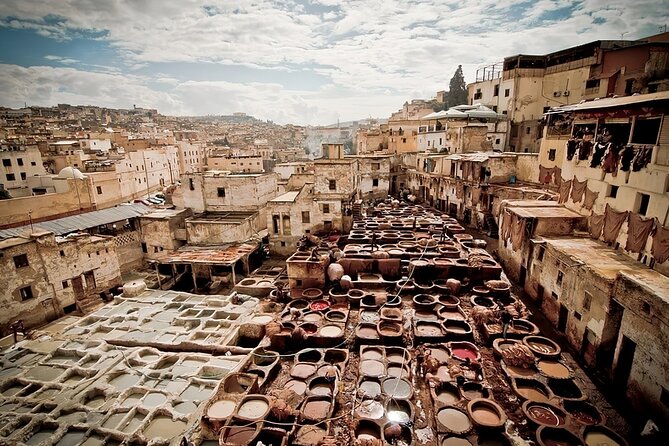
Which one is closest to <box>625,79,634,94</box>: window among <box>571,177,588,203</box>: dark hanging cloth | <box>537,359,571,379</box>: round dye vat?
<box>571,177,588,203</box>: dark hanging cloth

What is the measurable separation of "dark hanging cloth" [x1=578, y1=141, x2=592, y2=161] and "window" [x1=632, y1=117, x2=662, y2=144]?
2.64 m

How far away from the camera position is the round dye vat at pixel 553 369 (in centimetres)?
1342

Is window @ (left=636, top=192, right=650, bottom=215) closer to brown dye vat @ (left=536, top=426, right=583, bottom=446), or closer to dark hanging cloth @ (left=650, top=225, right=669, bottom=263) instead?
dark hanging cloth @ (left=650, top=225, right=669, bottom=263)

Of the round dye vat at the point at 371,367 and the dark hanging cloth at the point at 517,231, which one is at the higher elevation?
the dark hanging cloth at the point at 517,231

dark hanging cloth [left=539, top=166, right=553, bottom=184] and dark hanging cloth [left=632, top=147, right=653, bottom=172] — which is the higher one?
dark hanging cloth [left=632, top=147, right=653, bottom=172]

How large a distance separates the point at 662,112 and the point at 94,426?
83.5ft

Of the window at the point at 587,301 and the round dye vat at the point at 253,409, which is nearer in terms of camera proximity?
the round dye vat at the point at 253,409

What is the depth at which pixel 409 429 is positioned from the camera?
1145cm

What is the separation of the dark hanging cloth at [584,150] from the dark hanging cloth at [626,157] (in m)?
3.15

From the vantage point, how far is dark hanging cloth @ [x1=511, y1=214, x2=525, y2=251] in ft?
65.7

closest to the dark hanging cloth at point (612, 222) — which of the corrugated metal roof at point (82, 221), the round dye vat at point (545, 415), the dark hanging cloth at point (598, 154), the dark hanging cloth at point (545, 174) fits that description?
the dark hanging cloth at point (598, 154)

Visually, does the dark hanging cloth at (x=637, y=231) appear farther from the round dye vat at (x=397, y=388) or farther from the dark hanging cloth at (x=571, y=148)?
the round dye vat at (x=397, y=388)

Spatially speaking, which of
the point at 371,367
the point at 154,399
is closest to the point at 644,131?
the point at 371,367

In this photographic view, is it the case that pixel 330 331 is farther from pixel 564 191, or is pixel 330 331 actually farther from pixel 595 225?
pixel 564 191
